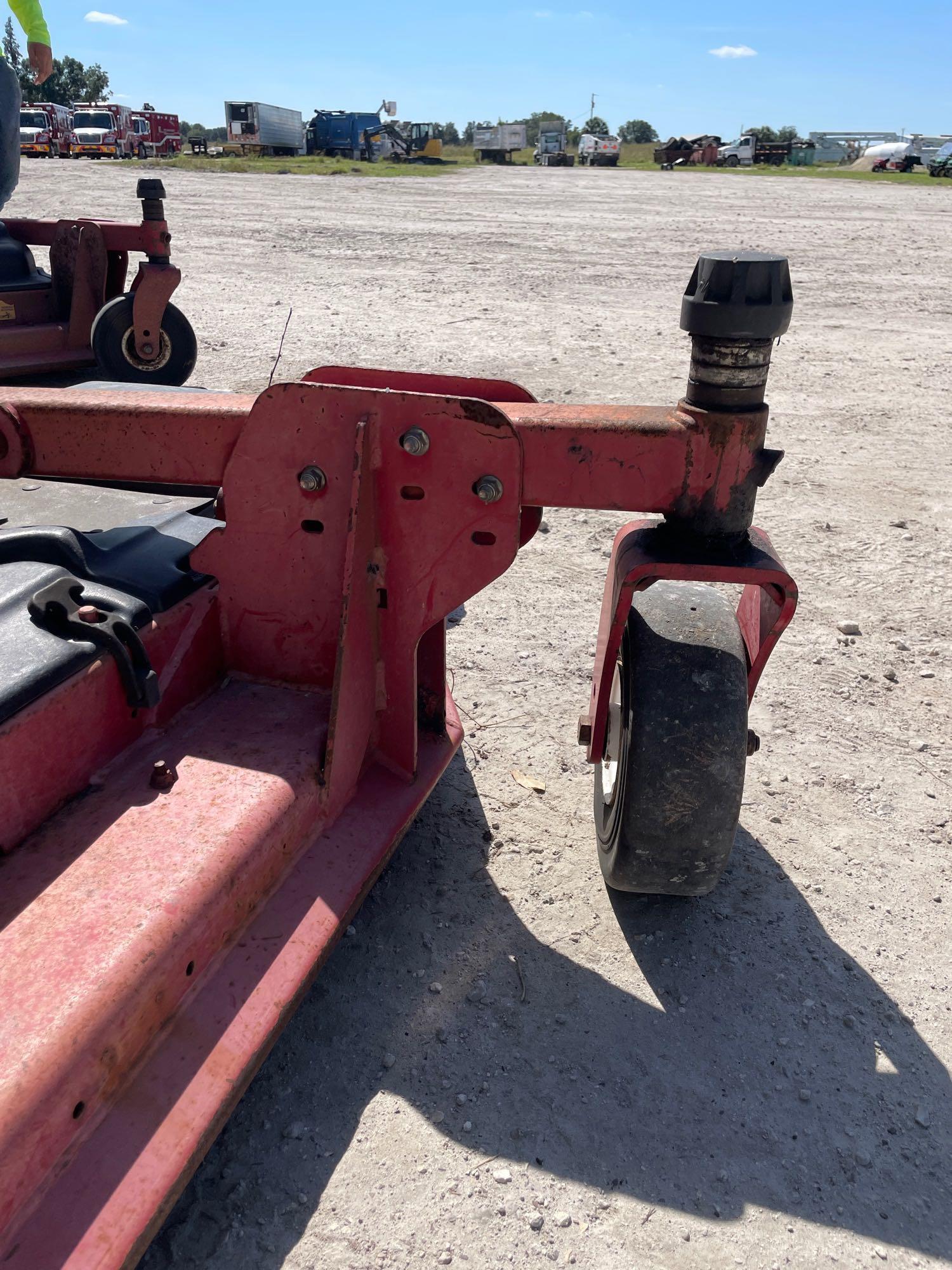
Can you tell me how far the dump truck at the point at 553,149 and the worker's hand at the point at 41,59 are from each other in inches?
1691

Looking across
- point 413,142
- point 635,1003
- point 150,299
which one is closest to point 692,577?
point 635,1003

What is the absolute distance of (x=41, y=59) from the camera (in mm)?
5699

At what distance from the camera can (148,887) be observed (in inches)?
64.9

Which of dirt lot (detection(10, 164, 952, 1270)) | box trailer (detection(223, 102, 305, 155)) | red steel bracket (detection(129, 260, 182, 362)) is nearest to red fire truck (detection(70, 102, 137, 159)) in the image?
box trailer (detection(223, 102, 305, 155))

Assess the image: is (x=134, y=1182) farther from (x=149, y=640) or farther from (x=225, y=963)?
(x=149, y=640)

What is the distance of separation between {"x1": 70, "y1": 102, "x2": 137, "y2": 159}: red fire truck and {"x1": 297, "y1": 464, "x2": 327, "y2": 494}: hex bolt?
41.7 meters

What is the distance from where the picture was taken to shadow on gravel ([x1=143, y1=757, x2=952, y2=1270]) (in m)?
1.74

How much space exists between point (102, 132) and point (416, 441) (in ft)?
139

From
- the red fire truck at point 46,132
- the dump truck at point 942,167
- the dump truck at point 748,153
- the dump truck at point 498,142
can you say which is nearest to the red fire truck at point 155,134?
the red fire truck at point 46,132

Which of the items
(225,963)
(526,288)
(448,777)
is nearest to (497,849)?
(448,777)

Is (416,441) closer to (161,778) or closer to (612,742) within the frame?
(161,778)

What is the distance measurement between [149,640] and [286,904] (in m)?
0.60

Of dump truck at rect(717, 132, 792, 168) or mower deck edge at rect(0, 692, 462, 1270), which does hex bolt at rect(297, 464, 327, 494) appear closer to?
mower deck edge at rect(0, 692, 462, 1270)

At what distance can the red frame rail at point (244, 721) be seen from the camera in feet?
4.74
